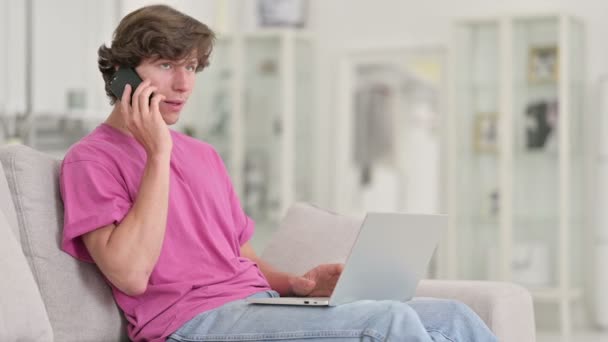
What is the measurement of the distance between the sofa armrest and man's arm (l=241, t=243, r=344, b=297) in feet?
1.08

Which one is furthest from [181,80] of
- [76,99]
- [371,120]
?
[371,120]

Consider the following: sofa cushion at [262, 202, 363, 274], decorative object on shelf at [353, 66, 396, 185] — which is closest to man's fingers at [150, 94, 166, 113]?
sofa cushion at [262, 202, 363, 274]

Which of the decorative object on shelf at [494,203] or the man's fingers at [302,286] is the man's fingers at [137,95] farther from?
the decorative object on shelf at [494,203]

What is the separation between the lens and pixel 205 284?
2148 millimetres

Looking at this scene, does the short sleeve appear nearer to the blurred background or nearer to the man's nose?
the man's nose

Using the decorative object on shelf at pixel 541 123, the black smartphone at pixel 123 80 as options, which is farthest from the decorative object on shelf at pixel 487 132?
the black smartphone at pixel 123 80

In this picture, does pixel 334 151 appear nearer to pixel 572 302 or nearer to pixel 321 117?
pixel 321 117

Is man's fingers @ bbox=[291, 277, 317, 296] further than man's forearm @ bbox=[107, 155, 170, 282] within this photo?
Yes

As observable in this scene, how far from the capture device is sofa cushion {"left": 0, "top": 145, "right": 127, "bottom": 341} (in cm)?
208

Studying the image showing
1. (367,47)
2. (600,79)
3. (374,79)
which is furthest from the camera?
(374,79)

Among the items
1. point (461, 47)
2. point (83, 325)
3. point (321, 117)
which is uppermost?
point (461, 47)

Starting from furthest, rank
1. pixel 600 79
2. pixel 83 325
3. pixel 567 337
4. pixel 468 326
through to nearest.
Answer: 1. pixel 600 79
2. pixel 567 337
3. pixel 83 325
4. pixel 468 326

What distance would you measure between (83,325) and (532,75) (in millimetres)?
4370

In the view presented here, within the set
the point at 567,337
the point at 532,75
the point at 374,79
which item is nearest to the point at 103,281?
the point at 567,337
